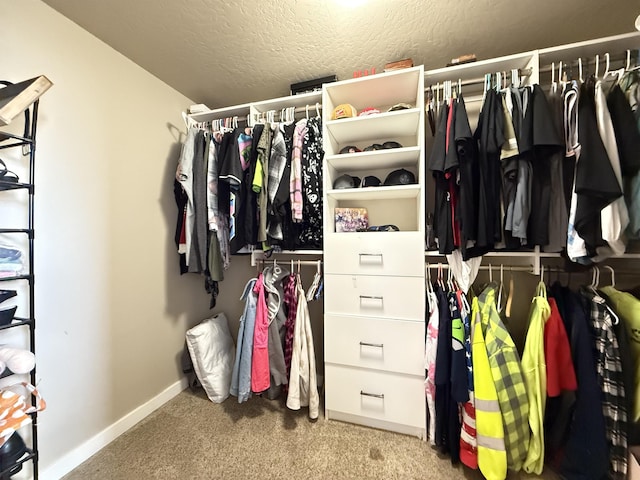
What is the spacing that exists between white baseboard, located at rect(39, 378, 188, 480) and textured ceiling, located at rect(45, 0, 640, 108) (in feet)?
6.86

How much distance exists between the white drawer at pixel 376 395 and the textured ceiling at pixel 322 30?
1814mm

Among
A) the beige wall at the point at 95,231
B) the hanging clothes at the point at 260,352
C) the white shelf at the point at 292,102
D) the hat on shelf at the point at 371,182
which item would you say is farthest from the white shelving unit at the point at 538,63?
the beige wall at the point at 95,231

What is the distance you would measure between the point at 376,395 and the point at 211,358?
1.09m

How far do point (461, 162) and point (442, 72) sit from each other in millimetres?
529

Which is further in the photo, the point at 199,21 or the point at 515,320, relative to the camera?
the point at 515,320

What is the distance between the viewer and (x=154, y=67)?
1.56m

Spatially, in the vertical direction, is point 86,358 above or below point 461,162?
below

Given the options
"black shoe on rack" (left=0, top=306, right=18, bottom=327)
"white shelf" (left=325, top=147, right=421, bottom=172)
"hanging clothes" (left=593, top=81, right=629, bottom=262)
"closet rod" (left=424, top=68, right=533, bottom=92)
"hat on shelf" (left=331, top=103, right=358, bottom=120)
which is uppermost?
"closet rod" (left=424, top=68, right=533, bottom=92)

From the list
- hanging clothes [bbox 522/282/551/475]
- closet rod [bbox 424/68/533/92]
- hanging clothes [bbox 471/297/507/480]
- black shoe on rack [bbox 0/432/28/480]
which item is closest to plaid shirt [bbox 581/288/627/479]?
hanging clothes [bbox 522/282/551/475]

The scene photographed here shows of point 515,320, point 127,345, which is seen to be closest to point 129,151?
point 127,345

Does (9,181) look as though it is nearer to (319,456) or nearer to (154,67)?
(154,67)

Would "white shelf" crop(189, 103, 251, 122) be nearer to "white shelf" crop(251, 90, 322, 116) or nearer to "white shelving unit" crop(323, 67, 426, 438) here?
"white shelf" crop(251, 90, 322, 116)

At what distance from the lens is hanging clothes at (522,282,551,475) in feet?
3.62

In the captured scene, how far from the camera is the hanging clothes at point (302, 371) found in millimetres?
1467
